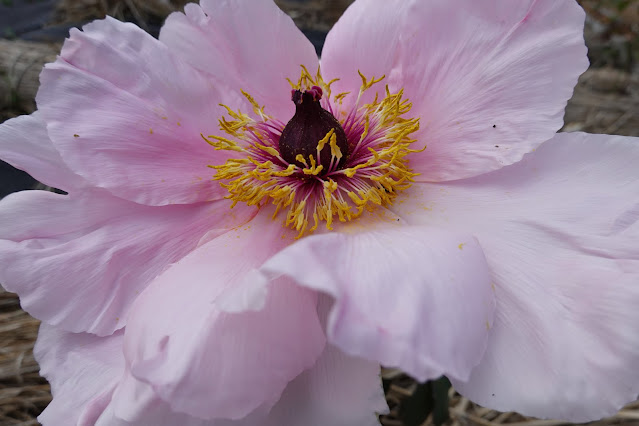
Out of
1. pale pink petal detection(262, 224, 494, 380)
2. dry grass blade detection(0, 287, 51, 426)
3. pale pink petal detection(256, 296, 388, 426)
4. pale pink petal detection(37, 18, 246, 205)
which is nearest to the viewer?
pale pink petal detection(262, 224, 494, 380)

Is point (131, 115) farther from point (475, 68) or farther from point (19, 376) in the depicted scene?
point (19, 376)

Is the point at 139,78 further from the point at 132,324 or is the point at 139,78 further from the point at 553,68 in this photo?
the point at 553,68

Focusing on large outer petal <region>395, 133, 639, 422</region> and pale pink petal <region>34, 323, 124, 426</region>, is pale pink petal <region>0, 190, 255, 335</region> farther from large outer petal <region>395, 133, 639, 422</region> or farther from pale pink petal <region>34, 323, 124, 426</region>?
large outer petal <region>395, 133, 639, 422</region>

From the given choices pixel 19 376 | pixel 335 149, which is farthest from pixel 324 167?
pixel 19 376

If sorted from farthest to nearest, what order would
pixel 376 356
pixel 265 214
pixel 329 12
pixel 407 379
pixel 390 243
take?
pixel 329 12 < pixel 407 379 < pixel 265 214 < pixel 390 243 < pixel 376 356

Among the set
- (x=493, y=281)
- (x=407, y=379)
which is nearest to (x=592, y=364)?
(x=493, y=281)

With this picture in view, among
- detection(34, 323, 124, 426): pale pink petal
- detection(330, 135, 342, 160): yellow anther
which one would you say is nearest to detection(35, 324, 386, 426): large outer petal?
detection(34, 323, 124, 426): pale pink petal
